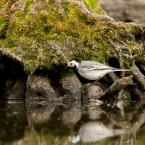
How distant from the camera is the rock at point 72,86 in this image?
38.9 feet

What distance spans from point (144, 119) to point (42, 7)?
4.91m

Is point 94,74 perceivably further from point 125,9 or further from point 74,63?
point 125,9

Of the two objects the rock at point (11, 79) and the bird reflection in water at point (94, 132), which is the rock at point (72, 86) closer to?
the rock at point (11, 79)

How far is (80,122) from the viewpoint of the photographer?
8.47 metres

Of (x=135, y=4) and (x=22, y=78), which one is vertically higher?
(x=135, y=4)

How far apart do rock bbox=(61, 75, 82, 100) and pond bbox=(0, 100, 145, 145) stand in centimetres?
68

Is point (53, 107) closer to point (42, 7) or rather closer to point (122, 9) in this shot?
point (42, 7)

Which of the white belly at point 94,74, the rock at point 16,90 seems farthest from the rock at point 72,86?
the rock at point 16,90

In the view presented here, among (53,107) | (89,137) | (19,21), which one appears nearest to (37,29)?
(19,21)

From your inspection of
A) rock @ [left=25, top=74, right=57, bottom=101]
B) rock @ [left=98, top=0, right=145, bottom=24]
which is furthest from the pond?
rock @ [left=98, top=0, right=145, bottom=24]

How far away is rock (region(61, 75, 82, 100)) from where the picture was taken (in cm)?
1187

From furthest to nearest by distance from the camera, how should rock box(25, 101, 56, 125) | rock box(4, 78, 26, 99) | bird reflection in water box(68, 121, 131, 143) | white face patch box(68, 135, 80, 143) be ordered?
1. rock box(4, 78, 26, 99)
2. rock box(25, 101, 56, 125)
3. bird reflection in water box(68, 121, 131, 143)
4. white face patch box(68, 135, 80, 143)

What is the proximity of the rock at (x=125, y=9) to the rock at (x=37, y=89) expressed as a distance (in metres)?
8.24

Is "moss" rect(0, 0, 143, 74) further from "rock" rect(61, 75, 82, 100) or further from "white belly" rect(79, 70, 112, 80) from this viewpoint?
"white belly" rect(79, 70, 112, 80)
